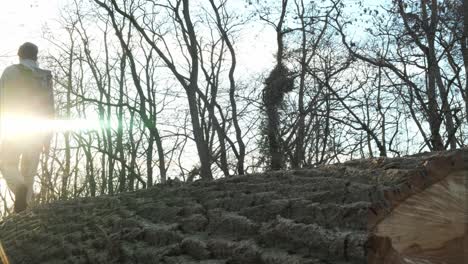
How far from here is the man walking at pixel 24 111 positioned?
18.0 ft

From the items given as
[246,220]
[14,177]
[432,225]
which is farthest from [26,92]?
[432,225]

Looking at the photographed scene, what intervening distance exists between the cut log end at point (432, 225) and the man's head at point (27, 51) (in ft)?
15.1

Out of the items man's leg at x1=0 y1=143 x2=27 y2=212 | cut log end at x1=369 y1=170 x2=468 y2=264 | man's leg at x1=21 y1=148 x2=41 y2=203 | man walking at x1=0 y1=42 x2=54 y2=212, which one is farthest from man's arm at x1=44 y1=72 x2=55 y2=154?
cut log end at x1=369 y1=170 x2=468 y2=264

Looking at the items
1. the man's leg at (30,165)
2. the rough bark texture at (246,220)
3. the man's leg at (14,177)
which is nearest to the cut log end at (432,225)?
the rough bark texture at (246,220)

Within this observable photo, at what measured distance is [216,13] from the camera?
18.7 meters

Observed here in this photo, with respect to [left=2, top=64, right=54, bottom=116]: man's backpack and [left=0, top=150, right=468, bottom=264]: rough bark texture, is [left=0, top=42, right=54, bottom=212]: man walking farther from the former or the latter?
[left=0, top=150, right=468, bottom=264]: rough bark texture

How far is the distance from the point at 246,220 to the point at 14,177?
3386mm

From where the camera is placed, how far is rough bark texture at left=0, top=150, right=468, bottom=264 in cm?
216

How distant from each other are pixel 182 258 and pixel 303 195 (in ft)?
2.38

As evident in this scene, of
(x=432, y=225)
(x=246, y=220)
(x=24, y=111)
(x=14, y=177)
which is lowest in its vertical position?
(x=432, y=225)

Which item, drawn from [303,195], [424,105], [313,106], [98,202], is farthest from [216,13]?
[303,195]

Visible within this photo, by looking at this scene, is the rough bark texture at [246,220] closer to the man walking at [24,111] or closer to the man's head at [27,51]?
the man walking at [24,111]

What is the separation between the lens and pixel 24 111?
560 centimetres

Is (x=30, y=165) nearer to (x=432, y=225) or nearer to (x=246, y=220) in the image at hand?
Answer: (x=246, y=220)
